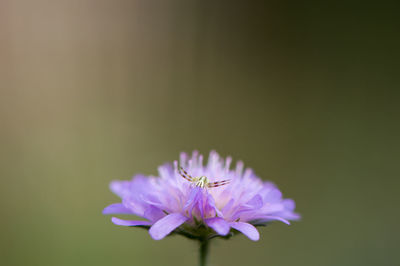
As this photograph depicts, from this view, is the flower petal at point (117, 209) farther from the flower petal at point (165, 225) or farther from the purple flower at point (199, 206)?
the flower petal at point (165, 225)

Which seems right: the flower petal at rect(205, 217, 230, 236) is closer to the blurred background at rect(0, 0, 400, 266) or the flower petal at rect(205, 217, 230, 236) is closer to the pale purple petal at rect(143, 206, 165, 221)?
the pale purple petal at rect(143, 206, 165, 221)

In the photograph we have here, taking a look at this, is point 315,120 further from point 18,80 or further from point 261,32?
point 18,80

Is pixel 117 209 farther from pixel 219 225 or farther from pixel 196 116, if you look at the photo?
pixel 196 116

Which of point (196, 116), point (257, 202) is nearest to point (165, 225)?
point (257, 202)

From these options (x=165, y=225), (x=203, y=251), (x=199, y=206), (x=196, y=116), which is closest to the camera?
(x=165, y=225)

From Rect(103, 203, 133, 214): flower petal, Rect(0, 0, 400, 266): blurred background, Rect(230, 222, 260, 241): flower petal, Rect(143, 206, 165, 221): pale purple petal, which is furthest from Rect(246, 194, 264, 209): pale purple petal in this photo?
Rect(0, 0, 400, 266): blurred background

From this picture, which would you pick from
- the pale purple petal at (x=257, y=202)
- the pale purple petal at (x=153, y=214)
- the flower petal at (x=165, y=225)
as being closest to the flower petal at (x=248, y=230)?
the pale purple petal at (x=257, y=202)
